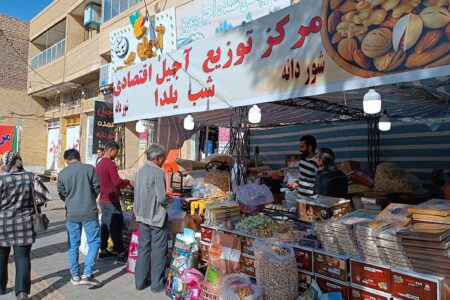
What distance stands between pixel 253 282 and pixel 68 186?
2.56m

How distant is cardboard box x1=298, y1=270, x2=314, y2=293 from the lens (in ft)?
10.4

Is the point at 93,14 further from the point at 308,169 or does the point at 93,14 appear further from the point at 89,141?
the point at 308,169

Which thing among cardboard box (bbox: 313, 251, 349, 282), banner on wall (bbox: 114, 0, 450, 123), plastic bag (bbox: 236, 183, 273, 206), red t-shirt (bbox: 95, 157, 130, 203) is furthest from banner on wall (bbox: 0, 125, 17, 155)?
cardboard box (bbox: 313, 251, 349, 282)

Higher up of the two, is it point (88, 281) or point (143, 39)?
point (143, 39)

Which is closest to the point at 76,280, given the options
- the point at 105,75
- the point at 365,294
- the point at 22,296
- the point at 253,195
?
the point at 22,296

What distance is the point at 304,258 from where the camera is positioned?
3.21 metres

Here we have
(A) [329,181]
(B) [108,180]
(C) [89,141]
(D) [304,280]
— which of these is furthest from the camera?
(C) [89,141]

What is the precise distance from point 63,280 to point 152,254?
1.48 metres

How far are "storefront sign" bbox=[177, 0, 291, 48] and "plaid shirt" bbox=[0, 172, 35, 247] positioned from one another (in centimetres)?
552

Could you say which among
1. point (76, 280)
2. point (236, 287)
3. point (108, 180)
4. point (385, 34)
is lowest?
point (76, 280)

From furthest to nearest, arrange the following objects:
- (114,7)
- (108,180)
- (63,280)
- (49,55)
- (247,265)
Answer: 1. (49,55)
2. (114,7)
3. (108,180)
4. (63,280)
5. (247,265)

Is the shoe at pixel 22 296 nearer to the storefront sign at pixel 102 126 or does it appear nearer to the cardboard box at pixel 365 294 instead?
the cardboard box at pixel 365 294

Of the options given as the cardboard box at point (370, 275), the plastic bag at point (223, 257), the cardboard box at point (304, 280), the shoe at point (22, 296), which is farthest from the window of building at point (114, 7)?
the cardboard box at point (370, 275)

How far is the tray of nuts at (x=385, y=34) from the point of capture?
A: 2.55m
